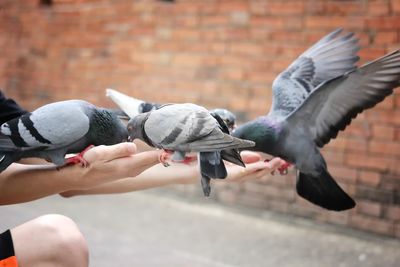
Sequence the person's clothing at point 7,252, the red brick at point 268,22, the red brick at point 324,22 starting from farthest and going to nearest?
the red brick at point 268,22 → the red brick at point 324,22 → the person's clothing at point 7,252

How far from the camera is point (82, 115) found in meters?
1.81

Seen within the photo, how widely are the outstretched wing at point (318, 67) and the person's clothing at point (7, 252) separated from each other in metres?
1.23

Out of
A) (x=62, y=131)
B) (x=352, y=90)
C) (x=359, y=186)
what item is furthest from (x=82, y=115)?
(x=359, y=186)

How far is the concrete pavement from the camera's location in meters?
3.72

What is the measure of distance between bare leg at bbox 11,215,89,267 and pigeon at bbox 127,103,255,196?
1.27ft

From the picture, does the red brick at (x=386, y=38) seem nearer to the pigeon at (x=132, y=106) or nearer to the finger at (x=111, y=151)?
the pigeon at (x=132, y=106)

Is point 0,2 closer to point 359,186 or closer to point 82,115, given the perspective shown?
point 359,186

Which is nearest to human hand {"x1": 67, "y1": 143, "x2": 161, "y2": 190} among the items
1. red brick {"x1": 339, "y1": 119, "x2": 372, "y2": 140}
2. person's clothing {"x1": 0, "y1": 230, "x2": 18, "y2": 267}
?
person's clothing {"x1": 0, "y1": 230, "x2": 18, "y2": 267}

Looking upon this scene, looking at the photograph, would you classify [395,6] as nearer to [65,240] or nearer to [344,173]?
[344,173]

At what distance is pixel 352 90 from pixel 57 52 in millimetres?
4637

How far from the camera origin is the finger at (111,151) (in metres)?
1.78

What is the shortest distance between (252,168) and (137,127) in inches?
20.9

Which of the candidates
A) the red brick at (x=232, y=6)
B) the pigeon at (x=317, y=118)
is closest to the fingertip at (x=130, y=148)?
the pigeon at (x=317, y=118)

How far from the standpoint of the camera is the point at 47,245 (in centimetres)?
174
